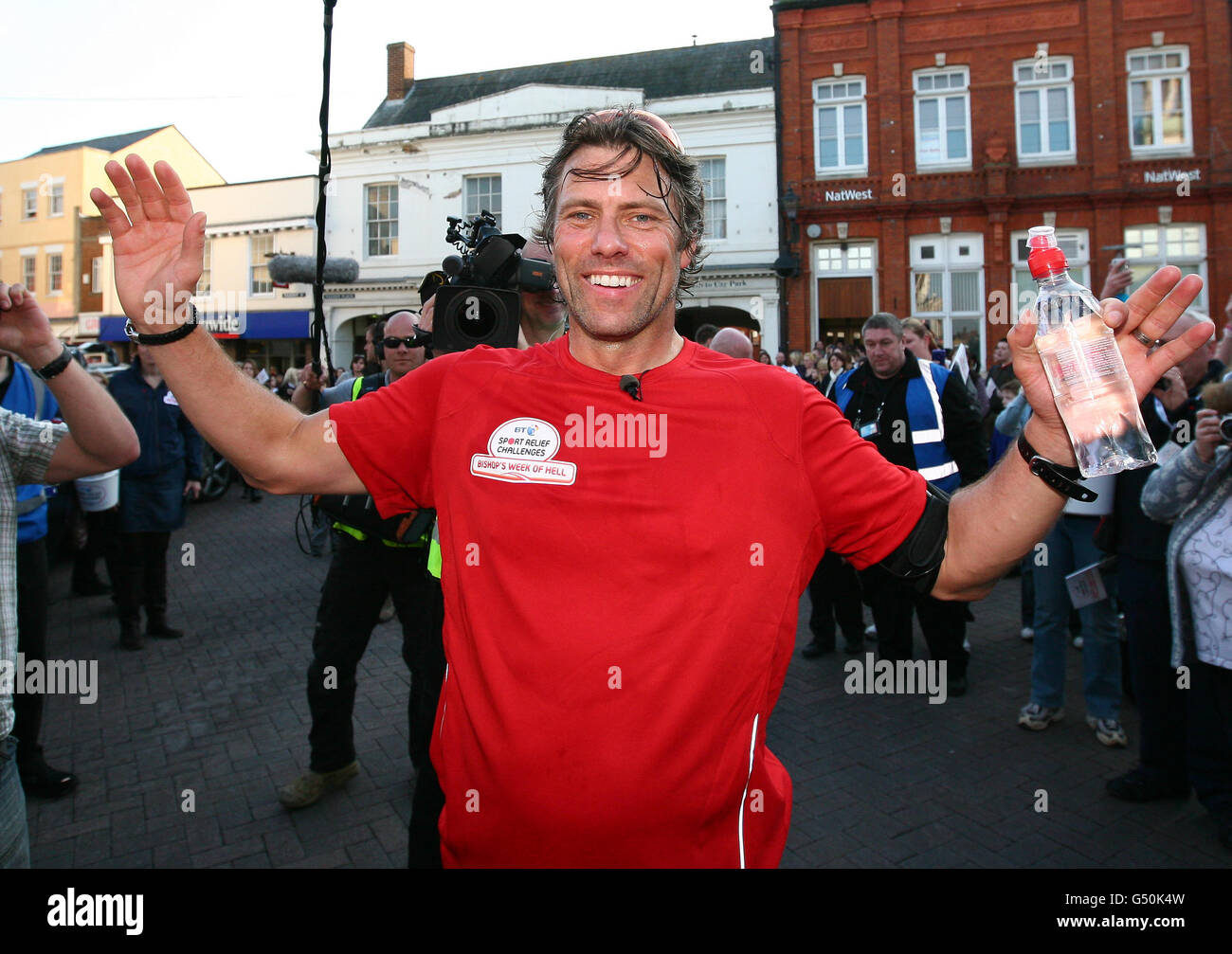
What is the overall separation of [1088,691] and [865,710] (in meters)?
1.30

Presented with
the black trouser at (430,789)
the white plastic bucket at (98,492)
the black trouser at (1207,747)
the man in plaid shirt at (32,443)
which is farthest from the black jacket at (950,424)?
the white plastic bucket at (98,492)

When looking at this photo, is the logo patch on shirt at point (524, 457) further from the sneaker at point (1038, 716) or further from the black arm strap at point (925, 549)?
the sneaker at point (1038, 716)

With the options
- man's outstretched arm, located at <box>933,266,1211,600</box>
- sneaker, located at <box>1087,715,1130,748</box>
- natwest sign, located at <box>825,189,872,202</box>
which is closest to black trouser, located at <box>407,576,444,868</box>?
man's outstretched arm, located at <box>933,266,1211,600</box>

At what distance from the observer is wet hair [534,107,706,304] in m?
1.88

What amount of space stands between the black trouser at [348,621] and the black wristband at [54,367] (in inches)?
70.8

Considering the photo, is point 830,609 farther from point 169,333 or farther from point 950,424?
point 169,333

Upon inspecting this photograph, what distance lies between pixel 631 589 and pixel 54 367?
2042mm

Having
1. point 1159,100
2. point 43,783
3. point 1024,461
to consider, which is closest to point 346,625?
point 43,783

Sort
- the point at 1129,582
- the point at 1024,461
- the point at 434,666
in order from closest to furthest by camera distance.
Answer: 1. the point at 1024,461
2. the point at 434,666
3. the point at 1129,582

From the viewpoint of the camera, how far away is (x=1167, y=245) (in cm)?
1984

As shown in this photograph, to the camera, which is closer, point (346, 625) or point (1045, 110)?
point (346, 625)

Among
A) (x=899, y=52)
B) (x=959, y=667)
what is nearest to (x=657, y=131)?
(x=959, y=667)

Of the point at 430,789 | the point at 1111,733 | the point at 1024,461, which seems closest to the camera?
the point at 1024,461

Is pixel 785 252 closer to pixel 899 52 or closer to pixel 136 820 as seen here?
pixel 899 52
